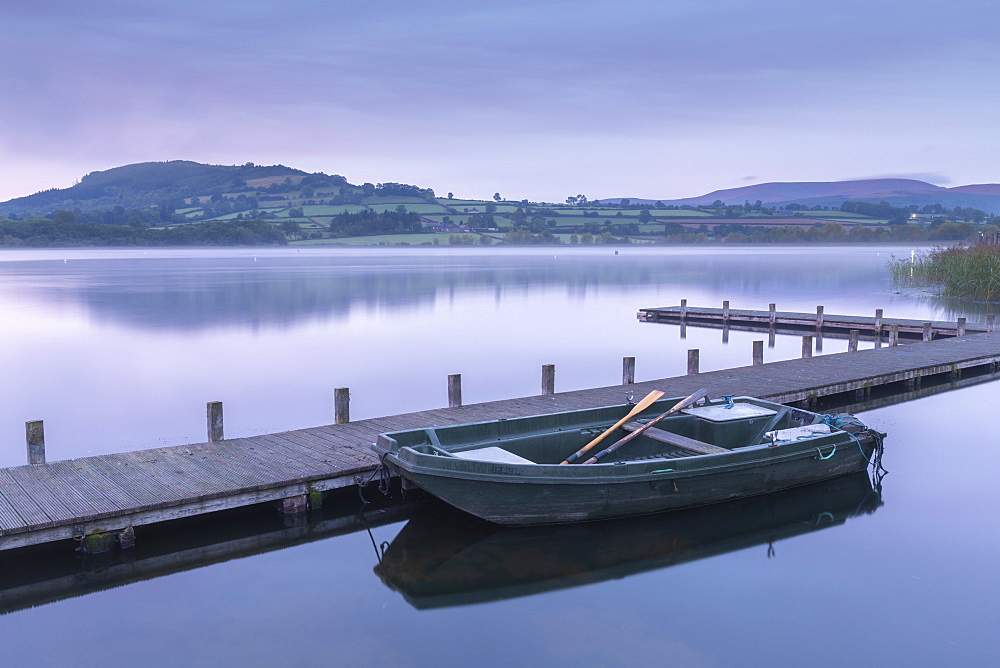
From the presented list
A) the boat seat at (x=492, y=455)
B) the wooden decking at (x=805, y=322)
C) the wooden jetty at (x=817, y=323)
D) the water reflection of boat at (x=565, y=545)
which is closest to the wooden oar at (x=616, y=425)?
the boat seat at (x=492, y=455)

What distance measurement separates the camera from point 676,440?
10.9 metres

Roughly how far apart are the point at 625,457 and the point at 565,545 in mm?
2082

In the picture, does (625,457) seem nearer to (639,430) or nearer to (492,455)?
(639,430)

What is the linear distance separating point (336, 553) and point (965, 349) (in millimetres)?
17947

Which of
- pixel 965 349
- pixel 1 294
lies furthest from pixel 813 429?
pixel 1 294

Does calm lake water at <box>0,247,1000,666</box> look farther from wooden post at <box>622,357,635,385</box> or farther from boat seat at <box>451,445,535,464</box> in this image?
wooden post at <box>622,357,635,385</box>

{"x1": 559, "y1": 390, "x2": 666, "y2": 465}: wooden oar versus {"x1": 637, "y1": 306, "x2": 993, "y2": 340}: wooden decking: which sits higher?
{"x1": 559, "y1": 390, "x2": 666, "y2": 465}: wooden oar

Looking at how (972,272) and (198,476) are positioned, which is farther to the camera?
(972,272)

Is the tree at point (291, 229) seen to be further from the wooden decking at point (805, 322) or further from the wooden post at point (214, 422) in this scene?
the wooden post at point (214, 422)

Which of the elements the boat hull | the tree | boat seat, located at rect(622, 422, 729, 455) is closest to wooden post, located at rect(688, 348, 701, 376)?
boat seat, located at rect(622, 422, 729, 455)

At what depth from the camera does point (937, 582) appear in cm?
905

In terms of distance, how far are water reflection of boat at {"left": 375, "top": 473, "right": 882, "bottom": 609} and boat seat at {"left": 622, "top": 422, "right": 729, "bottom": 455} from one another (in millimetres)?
745

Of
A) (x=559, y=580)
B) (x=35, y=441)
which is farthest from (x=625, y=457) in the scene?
(x=35, y=441)

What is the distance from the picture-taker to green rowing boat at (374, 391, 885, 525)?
923cm
